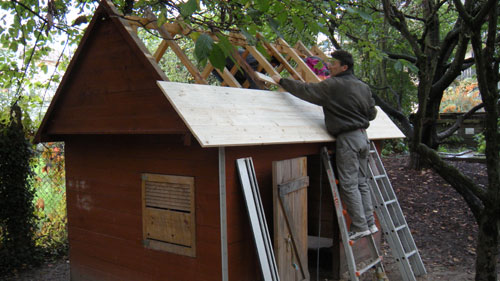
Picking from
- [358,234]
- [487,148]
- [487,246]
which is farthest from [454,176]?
[358,234]

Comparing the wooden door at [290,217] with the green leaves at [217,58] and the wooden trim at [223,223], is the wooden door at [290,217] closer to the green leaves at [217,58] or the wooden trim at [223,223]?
the wooden trim at [223,223]

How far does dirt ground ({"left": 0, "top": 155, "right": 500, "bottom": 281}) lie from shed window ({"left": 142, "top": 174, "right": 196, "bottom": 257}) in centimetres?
293

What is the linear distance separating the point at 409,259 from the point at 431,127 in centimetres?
513

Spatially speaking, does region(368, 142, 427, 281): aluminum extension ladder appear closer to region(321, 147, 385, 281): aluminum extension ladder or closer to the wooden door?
region(321, 147, 385, 281): aluminum extension ladder

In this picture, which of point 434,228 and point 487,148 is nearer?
point 487,148

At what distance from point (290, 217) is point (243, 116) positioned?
1.21 metres

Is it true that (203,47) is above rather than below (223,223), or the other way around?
above

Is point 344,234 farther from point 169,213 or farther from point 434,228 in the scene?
point 434,228

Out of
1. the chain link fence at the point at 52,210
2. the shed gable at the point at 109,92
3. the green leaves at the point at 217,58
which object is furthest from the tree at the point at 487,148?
the chain link fence at the point at 52,210

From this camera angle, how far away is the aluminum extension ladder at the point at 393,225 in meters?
5.88

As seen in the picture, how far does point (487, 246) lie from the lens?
527cm

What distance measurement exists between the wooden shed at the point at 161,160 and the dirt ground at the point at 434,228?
223 centimetres

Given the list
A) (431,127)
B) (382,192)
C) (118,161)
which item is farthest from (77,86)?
(431,127)

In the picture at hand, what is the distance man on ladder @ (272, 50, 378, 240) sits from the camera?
507cm
